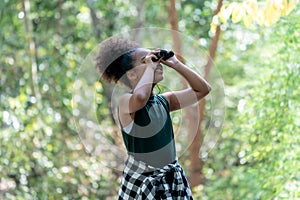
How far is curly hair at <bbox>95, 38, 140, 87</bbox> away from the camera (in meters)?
2.06

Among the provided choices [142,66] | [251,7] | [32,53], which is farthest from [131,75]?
[32,53]

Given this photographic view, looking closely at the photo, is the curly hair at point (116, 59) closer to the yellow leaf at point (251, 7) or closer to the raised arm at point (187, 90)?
the raised arm at point (187, 90)

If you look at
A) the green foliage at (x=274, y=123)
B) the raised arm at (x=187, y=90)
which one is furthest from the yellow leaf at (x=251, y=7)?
the green foliage at (x=274, y=123)

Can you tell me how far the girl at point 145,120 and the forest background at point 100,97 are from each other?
1523 millimetres

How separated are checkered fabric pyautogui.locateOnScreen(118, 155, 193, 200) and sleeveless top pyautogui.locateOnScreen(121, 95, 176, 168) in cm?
2

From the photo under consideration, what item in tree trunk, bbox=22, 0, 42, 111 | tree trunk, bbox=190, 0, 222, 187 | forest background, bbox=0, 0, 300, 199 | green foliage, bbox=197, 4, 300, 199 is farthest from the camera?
tree trunk, bbox=22, 0, 42, 111

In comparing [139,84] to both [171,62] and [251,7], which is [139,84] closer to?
[171,62]

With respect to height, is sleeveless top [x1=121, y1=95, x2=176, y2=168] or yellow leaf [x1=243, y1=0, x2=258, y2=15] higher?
yellow leaf [x1=243, y1=0, x2=258, y2=15]

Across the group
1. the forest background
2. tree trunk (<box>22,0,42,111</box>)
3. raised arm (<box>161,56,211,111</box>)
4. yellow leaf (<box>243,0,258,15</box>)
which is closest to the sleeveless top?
raised arm (<box>161,56,211,111</box>)

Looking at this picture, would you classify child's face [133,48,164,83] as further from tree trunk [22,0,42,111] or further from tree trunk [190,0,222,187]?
tree trunk [22,0,42,111]

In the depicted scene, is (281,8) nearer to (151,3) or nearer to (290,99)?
(290,99)

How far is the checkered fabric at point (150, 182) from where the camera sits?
2.08 metres

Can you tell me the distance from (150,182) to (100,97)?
8.39 ft

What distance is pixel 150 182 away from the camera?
6.82 ft
